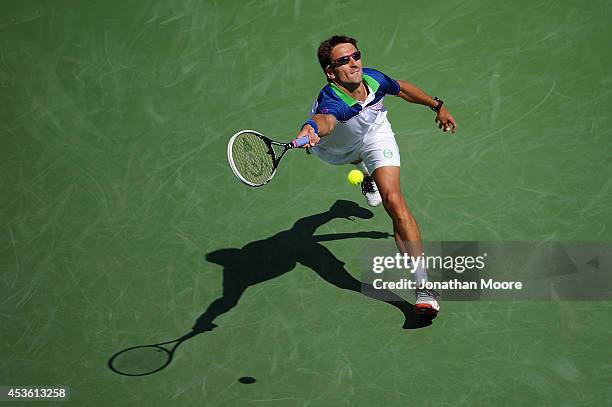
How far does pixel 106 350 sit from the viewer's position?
9.50 metres

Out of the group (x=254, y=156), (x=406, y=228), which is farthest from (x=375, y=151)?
(x=254, y=156)

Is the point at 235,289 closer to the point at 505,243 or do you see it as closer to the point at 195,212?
the point at 195,212

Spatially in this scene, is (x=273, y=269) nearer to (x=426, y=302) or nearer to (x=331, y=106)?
(x=426, y=302)

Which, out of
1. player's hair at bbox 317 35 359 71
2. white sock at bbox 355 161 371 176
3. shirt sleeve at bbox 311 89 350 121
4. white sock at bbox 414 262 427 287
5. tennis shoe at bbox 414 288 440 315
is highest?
player's hair at bbox 317 35 359 71

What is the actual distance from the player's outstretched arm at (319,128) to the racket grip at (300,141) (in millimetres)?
39

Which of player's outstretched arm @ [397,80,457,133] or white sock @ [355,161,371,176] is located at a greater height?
player's outstretched arm @ [397,80,457,133]

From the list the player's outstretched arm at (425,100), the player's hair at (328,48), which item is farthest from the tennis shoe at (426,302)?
the player's hair at (328,48)

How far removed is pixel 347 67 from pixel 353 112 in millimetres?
394

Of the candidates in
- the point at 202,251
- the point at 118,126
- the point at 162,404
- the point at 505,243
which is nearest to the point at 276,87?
the point at 118,126

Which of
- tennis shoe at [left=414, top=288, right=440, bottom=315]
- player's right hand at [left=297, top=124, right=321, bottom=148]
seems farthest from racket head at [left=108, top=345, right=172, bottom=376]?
player's right hand at [left=297, top=124, right=321, bottom=148]

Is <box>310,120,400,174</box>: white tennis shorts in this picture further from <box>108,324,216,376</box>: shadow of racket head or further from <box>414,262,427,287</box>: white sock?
<box>108,324,216,376</box>: shadow of racket head

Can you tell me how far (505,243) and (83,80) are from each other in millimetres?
5191

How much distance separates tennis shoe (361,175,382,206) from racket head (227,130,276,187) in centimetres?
181

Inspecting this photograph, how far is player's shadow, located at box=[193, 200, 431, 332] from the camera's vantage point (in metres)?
9.72
